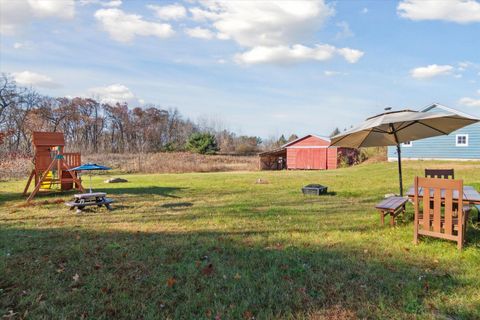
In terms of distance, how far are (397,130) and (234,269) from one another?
545cm

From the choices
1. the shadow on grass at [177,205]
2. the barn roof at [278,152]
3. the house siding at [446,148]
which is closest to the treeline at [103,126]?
the barn roof at [278,152]

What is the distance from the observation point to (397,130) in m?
7.39

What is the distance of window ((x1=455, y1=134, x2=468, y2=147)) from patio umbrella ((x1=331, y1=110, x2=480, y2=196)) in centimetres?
2121

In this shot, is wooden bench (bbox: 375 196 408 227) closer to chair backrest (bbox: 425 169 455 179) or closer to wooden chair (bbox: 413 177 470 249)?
wooden chair (bbox: 413 177 470 249)

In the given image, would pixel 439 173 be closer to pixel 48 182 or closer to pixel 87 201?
pixel 87 201

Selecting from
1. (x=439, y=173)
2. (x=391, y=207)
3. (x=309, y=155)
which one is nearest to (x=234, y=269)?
(x=391, y=207)

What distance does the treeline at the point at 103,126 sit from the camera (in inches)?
1511

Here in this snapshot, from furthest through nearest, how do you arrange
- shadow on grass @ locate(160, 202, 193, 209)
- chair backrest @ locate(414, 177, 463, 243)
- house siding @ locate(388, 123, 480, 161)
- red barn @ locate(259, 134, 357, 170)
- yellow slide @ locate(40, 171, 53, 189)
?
1. red barn @ locate(259, 134, 357, 170)
2. house siding @ locate(388, 123, 480, 161)
3. yellow slide @ locate(40, 171, 53, 189)
4. shadow on grass @ locate(160, 202, 193, 209)
5. chair backrest @ locate(414, 177, 463, 243)

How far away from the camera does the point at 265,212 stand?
7816mm

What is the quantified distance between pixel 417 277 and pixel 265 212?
4411 millimetres

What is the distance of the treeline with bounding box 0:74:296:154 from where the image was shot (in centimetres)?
3838

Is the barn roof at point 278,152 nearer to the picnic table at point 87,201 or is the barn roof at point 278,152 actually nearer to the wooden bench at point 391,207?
the picnic table at point 87,201

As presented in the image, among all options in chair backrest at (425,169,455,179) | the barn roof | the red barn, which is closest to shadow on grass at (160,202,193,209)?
chair backrest at (425,169,455,179)

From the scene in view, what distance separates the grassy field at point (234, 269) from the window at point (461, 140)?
73.3 feet
